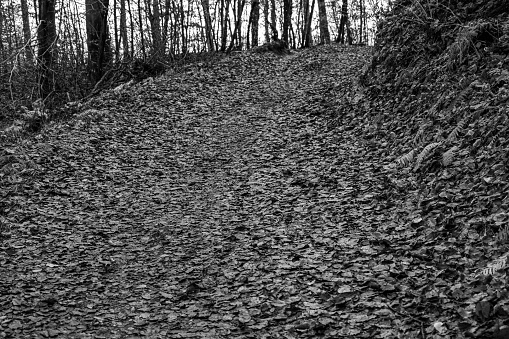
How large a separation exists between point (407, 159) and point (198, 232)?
3.75 m

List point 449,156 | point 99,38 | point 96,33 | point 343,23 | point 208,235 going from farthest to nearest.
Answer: point 343,23 → point 96,33 → point 99,38 → point 208,235 → point 449,156

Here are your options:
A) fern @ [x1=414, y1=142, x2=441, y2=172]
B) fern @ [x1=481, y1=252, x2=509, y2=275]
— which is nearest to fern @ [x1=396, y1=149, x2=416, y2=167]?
fern @ [x1=414, y1=142, x2=441, y2=172]

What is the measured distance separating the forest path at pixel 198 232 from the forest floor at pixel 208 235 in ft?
0.08

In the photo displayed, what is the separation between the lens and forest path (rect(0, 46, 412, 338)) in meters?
4.83

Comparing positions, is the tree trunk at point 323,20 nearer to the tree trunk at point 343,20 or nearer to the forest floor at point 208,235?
the tree trunk at point 343,20

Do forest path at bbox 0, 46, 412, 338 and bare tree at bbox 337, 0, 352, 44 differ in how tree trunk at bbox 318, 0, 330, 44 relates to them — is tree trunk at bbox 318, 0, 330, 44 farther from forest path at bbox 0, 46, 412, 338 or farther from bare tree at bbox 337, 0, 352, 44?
forest path at bbox 0, 46, 412, 338

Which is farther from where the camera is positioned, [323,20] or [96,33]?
[323,20]

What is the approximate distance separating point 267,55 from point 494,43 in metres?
14.1

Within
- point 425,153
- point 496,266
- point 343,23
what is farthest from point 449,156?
point 343,23

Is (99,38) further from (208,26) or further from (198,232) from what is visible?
(198,232)

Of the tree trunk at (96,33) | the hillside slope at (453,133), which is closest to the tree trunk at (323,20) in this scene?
the hillside slope at (453,133)

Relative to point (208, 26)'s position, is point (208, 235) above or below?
below

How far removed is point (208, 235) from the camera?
684 cm

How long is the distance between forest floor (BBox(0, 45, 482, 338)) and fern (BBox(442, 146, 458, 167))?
87cm
